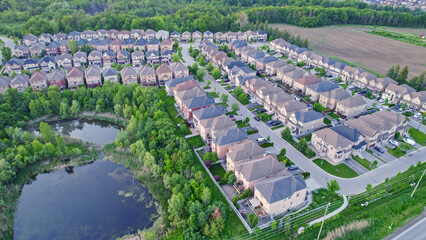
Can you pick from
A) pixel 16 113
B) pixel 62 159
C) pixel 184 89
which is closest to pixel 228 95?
pixel 184 89

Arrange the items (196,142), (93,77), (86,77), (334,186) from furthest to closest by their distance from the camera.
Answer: (93,77) < (86,77) < (196,142) < (334,186)

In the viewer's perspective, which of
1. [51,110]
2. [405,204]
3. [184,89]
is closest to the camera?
[405,204]

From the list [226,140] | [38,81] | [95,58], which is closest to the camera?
[226,140]

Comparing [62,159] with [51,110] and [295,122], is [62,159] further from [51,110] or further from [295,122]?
[295,122]

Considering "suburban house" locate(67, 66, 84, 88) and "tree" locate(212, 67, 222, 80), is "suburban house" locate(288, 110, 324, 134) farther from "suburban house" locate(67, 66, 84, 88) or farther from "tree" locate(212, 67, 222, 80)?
"suburban house" locate(67, 66, 84, 88)

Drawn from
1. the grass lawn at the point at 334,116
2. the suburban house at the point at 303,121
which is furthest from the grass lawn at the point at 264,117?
the grass lawn at the point at 334,116

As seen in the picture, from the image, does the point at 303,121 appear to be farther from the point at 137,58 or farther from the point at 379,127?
the point at 137,58

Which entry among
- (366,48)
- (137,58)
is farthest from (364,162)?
(366,48)
